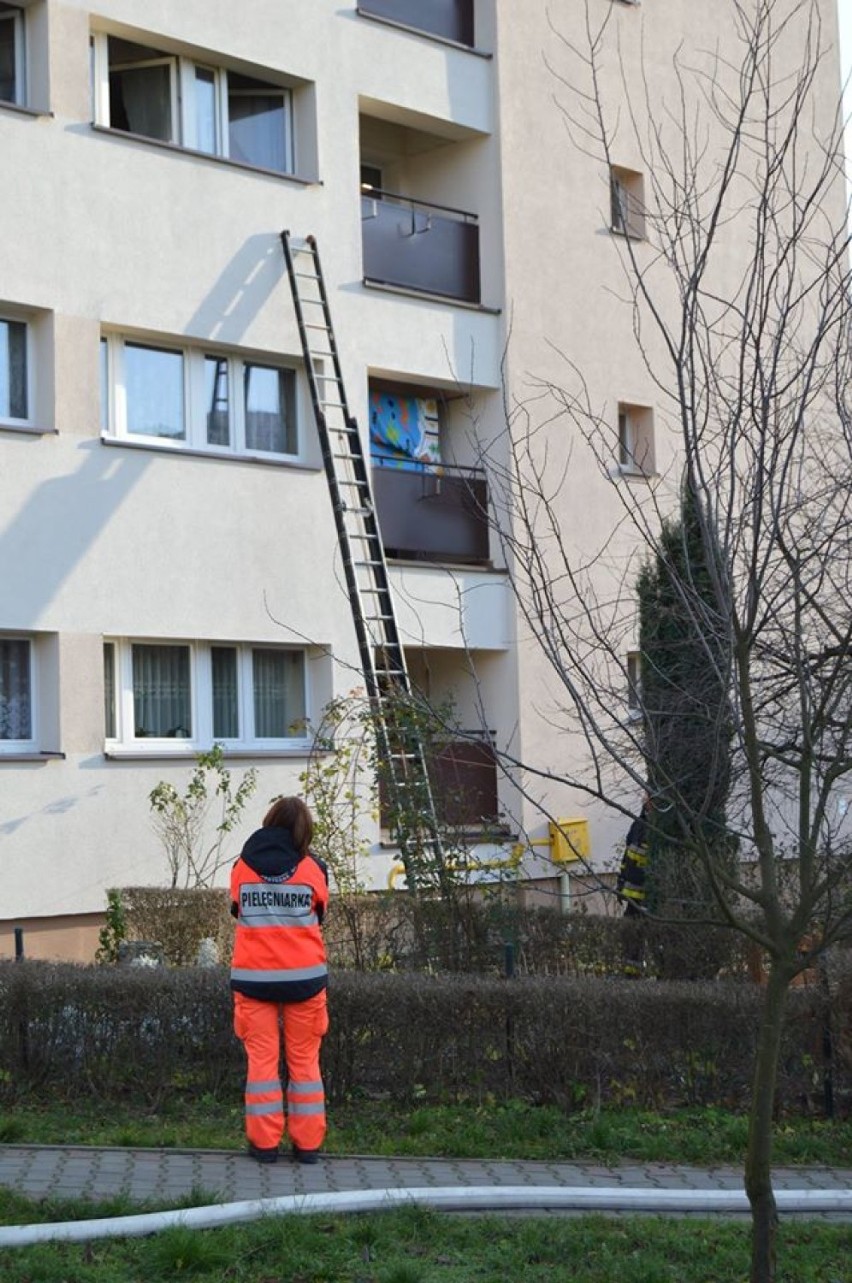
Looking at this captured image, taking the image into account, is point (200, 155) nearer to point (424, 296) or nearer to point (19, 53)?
point (19, 53)

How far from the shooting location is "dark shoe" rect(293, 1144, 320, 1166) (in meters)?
8.70

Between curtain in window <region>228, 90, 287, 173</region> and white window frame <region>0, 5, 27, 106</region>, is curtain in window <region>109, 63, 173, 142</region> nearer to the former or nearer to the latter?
curtain in window <region>228, 90, 287, 173</region>

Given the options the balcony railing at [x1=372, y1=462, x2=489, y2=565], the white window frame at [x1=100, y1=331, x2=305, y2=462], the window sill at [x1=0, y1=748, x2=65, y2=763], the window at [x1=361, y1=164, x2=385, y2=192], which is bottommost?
the window sill at [x1=0, y1=748, x2=65, y2=763]

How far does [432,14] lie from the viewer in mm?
20703

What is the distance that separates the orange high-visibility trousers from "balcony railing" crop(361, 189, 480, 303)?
12.2 meters

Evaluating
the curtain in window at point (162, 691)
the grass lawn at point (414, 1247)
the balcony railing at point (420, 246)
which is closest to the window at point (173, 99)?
the balcony railing at point (420, 246)

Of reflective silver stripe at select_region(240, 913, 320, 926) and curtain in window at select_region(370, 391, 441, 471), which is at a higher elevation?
curtain in window at select_region(370, 391, 441, 471)

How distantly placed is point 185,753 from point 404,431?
5446mm

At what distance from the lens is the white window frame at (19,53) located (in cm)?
1708

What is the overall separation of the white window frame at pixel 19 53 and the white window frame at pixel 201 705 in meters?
5.34

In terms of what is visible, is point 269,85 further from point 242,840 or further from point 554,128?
point 242,840

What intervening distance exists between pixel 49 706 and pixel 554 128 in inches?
398

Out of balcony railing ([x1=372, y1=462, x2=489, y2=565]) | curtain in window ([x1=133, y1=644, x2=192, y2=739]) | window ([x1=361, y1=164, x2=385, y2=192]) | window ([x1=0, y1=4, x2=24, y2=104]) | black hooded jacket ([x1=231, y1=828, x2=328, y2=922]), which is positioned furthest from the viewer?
window ([x1=361, y1=164, x2=385, y2=192])

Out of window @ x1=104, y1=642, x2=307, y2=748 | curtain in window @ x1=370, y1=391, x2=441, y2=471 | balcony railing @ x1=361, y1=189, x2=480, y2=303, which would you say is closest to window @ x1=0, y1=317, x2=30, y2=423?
window @ x1=104, y1=642, x2=307, y2=748
